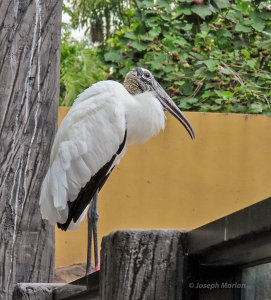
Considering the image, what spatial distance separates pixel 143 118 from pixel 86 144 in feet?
1.15

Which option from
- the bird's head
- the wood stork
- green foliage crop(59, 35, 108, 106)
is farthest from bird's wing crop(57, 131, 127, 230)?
green foliage crop(59, 35, 108, 106)

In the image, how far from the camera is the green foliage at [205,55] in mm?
7383

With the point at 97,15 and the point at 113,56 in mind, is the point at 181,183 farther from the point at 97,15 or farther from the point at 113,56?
the point at 97,15

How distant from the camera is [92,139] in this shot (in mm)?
5172

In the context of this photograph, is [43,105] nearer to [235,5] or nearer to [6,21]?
[6,21]

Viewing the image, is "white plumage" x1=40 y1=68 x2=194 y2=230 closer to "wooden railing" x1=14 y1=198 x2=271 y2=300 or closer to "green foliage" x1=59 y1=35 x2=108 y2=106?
"wooden railing" x1=14 y1=198 x2=271 y2=300

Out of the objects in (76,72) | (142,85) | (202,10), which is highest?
(76,72)

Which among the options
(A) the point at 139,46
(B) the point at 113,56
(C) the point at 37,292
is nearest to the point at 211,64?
(A) the point at 139,46

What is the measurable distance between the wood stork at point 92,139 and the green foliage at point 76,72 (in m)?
3.42

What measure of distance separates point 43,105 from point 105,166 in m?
0.58

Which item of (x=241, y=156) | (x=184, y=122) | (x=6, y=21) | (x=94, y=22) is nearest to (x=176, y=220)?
(x=241, y=156)

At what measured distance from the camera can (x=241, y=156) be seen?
6285mm

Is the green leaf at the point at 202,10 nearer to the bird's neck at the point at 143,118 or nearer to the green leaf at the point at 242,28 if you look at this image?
the bird's neck at the point at 143,118

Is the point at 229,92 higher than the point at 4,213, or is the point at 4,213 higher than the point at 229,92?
the point at 229,92
